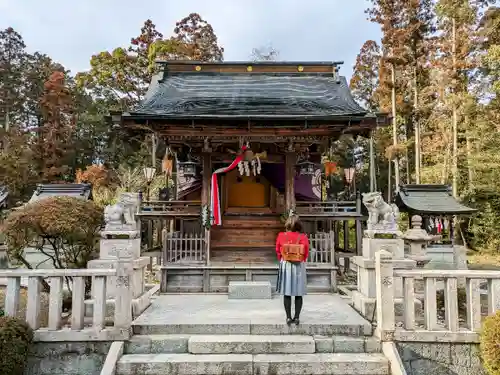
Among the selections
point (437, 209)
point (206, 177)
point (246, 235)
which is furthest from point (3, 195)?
point (437, 209)

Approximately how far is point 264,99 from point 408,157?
20.5m

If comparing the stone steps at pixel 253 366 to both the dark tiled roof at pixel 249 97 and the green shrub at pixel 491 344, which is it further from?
the dark tiled roof at pixel 249 97

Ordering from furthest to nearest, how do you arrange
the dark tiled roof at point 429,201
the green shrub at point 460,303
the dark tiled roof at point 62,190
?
the dark tiled roof at point 62,190, the dark tiled roof at point 429,201, the green shrub at point 460,303

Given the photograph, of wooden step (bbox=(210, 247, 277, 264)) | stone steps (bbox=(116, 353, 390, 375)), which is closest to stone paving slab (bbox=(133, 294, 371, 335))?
stone steps (bbox=(116, 353, 390, 375))

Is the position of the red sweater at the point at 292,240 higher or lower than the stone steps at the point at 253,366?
higher

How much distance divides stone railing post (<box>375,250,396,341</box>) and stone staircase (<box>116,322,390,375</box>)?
0.21 m

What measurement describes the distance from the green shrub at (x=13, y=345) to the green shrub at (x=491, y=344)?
229 inches

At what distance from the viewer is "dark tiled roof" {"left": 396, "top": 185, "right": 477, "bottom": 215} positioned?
1448 cm

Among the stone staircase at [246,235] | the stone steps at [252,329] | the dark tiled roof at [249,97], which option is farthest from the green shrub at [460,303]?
the dark tiled roof at [249,97]

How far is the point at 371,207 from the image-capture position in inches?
285

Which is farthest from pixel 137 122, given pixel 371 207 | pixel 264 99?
pixel 371 207

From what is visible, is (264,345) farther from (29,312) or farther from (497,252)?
(497,252)

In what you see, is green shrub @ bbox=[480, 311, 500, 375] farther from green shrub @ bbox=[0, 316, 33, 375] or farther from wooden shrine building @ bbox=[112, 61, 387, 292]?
green shrub @ bbox=[0, 316, 33, 375]

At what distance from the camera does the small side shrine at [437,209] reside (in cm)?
1434
